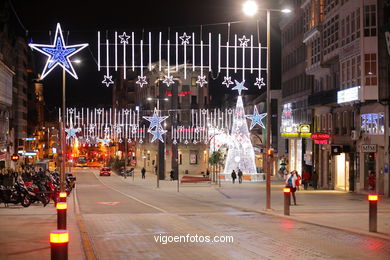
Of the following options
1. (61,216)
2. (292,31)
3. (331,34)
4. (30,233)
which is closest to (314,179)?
(331,34)

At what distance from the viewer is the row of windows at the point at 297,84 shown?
6241cm

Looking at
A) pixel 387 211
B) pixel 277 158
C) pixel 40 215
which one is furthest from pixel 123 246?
pixel 277 158

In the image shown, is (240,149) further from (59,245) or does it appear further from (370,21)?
(59,245)

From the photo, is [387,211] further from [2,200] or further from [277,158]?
[277,158]

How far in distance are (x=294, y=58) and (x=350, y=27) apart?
80.5 ft

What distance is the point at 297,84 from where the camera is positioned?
67.3m

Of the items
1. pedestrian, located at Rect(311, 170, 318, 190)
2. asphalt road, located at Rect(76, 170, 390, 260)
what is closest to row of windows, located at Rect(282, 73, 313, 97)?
pedestrian, located at Rect(311, 170, 318, 190)

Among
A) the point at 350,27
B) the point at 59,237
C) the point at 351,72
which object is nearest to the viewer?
the point at 59,237

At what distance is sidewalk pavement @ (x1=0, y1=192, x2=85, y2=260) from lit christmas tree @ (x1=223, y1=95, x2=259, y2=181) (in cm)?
3913

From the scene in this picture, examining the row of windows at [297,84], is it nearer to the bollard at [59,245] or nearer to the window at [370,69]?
the window at [370,69]

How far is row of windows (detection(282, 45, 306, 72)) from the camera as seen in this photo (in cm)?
6493

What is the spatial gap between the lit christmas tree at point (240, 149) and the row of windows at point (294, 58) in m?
6.73

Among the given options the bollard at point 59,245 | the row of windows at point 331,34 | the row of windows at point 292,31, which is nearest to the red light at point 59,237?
the bollard at point 59,245

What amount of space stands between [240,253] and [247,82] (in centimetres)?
9132
